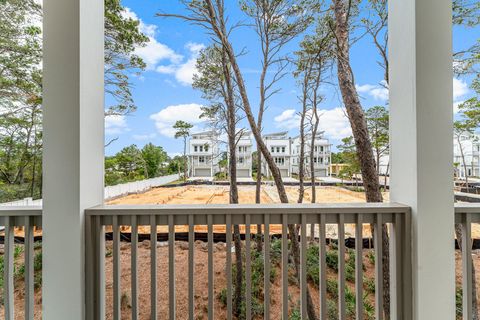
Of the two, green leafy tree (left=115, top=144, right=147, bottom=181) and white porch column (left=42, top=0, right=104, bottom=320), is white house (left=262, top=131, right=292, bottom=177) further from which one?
white porch column (left=42, top=0, right=104, bottom=320)

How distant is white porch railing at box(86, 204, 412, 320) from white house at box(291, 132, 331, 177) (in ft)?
1.62

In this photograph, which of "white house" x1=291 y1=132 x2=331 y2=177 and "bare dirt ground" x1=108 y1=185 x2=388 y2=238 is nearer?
"bare dirt ground" x1=108 y1=185 x2=388 y2=238

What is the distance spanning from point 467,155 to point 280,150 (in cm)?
125

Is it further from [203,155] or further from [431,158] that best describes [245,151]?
[431,158]

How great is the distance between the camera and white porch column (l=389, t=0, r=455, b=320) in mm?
1143

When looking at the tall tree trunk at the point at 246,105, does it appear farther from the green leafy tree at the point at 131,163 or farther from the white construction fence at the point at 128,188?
the green leafy tree at the point at 131,163

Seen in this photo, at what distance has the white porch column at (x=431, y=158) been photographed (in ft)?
3.75

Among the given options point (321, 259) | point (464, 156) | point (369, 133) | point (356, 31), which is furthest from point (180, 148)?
point (464, 156)

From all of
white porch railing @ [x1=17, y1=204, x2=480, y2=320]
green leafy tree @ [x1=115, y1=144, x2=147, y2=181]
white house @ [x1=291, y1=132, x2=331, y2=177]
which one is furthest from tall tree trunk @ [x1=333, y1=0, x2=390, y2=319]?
green leafy tree @ [x1=115, y1=144, x2=147, y2=181]

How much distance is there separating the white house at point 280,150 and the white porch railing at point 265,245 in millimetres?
533

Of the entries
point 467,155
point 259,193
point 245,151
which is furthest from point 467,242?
point 245,151

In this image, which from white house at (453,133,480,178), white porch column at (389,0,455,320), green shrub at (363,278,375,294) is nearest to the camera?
white porch column at (389,0,455,320)

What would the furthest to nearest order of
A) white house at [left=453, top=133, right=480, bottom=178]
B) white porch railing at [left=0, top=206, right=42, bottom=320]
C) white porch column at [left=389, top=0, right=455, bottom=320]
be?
1. white house at [left=453, top=133, right=480, bottom=178]
2. white porch railing at [left=0, top=206, right=42, bottom=320]
3. white porch column at [left=389, top=0, right=455, bottom=320]

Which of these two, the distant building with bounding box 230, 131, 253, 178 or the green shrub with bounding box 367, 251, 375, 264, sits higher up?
the distant building with bounding box 230, 131, 253, 178
